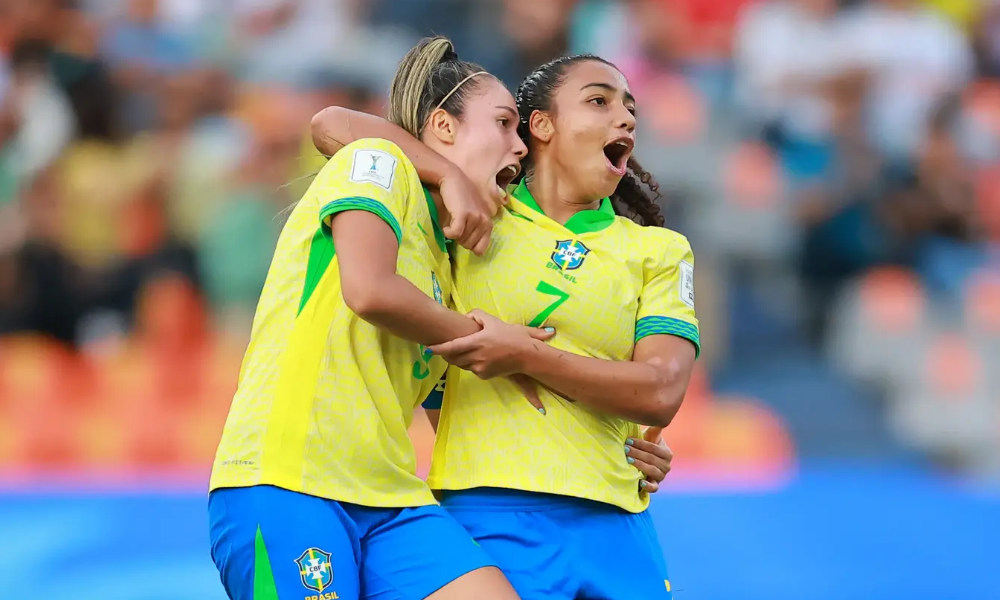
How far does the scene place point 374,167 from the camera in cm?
262

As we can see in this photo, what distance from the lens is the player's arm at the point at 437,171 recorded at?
2719 millimetres

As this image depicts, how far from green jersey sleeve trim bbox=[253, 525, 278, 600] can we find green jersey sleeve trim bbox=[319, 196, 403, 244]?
2.17 feet

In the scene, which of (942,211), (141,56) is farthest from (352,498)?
(141,56)

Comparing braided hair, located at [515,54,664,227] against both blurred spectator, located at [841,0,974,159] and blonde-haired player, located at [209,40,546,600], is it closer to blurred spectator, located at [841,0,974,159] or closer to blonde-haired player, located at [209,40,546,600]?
blonde-haired player, located at [209,40,546,600]

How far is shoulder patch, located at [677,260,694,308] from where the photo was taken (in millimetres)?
2973

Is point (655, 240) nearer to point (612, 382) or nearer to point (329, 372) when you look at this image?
point (612, 382)

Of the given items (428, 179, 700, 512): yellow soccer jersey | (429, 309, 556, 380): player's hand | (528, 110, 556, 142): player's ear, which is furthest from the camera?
(528, 110, 556, 142): player's ear

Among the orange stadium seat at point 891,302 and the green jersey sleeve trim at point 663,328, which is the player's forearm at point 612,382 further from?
the orange stadium seat at point 891,302

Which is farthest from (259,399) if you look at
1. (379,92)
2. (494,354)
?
(379,92)

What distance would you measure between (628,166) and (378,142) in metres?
0.86

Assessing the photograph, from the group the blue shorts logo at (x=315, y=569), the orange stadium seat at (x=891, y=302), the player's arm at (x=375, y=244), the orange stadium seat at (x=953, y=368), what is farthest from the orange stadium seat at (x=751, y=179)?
the blue shorts logo at (x=315, y=569)

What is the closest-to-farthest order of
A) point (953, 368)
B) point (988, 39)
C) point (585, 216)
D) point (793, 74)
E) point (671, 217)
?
point (585, 216) → point (671, 217) → point (953, 368) → point (793, 74) → point (988, 39)

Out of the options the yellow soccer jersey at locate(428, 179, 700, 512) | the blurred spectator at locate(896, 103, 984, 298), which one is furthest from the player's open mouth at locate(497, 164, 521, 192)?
the blurred spectator at locate(896, 103, 984, 298)

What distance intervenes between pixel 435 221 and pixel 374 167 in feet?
0.93
